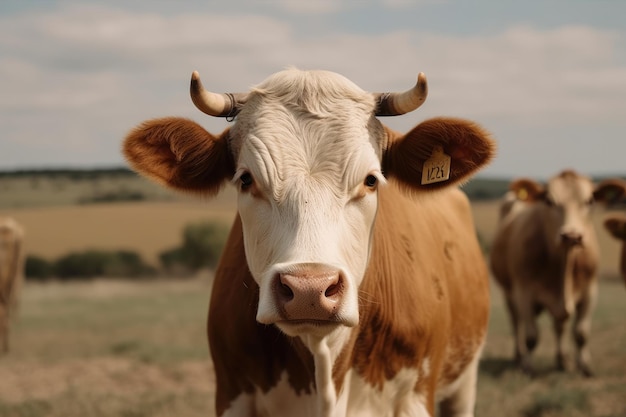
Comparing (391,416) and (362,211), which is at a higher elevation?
(362,211)

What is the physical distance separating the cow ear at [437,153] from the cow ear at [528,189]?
7.95 metres

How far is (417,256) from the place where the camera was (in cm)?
479

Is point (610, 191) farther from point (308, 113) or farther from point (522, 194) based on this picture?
point (308, 113)

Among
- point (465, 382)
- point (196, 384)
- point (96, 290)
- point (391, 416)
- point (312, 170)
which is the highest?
point (312, 170)

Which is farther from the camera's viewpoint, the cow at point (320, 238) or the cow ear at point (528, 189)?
the cow ear at point (528, 189)

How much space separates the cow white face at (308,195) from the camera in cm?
317

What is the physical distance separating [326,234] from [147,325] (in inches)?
626

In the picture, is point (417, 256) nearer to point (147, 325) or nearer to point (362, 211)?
point (362, 211)

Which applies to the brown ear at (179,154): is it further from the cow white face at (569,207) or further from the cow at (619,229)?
the cow white face at (569,207)

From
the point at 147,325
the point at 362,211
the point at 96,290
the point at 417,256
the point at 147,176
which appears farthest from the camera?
the point at 96,290

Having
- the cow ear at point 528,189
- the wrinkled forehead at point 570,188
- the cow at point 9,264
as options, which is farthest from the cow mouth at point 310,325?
the cow at point 9,264

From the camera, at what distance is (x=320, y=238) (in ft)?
10.8

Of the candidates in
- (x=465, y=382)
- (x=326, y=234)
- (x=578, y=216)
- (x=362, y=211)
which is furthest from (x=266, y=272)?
(x=578, y=216)

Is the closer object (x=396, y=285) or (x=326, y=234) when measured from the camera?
(x=326, y=234)
